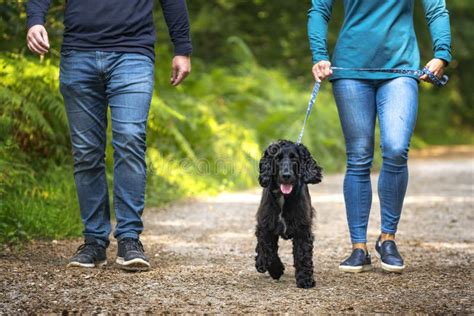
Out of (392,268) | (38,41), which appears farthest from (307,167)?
(38,41)

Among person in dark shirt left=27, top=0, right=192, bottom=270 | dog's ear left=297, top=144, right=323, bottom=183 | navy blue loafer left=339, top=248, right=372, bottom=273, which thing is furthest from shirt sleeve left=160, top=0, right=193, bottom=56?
navy blue loafer left=339, top=248, right=372, bottom=273

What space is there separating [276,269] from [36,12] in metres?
2.24

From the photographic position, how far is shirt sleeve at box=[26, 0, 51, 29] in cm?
523

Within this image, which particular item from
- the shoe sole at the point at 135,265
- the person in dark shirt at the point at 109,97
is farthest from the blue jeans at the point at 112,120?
the shoe sole at the point at 135,265

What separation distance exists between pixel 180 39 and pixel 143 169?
931 mm

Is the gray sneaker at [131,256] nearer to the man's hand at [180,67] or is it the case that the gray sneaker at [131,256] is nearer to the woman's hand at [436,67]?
the man's hand at [180,67]

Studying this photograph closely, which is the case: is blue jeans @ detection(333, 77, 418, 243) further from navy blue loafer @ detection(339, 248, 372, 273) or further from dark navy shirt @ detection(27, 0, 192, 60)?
dark navy shirt @ detection(27, 0, 192, 60)

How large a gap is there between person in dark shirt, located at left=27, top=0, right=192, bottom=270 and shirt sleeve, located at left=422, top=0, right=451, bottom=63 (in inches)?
72.8

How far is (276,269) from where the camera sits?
16.8ft

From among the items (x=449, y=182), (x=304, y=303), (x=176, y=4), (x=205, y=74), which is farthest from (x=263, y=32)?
(x=304, y=303)

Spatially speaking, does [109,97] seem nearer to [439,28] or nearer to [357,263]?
[357,263]

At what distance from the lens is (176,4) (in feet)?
18.3

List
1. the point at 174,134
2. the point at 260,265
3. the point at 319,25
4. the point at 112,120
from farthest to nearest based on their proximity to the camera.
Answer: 1. the point at 174,134
2. the point at 319,25
3. the point at 112,120
4. the point at 260,265

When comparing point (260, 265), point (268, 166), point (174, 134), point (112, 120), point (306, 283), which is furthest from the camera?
point (174, 134)
